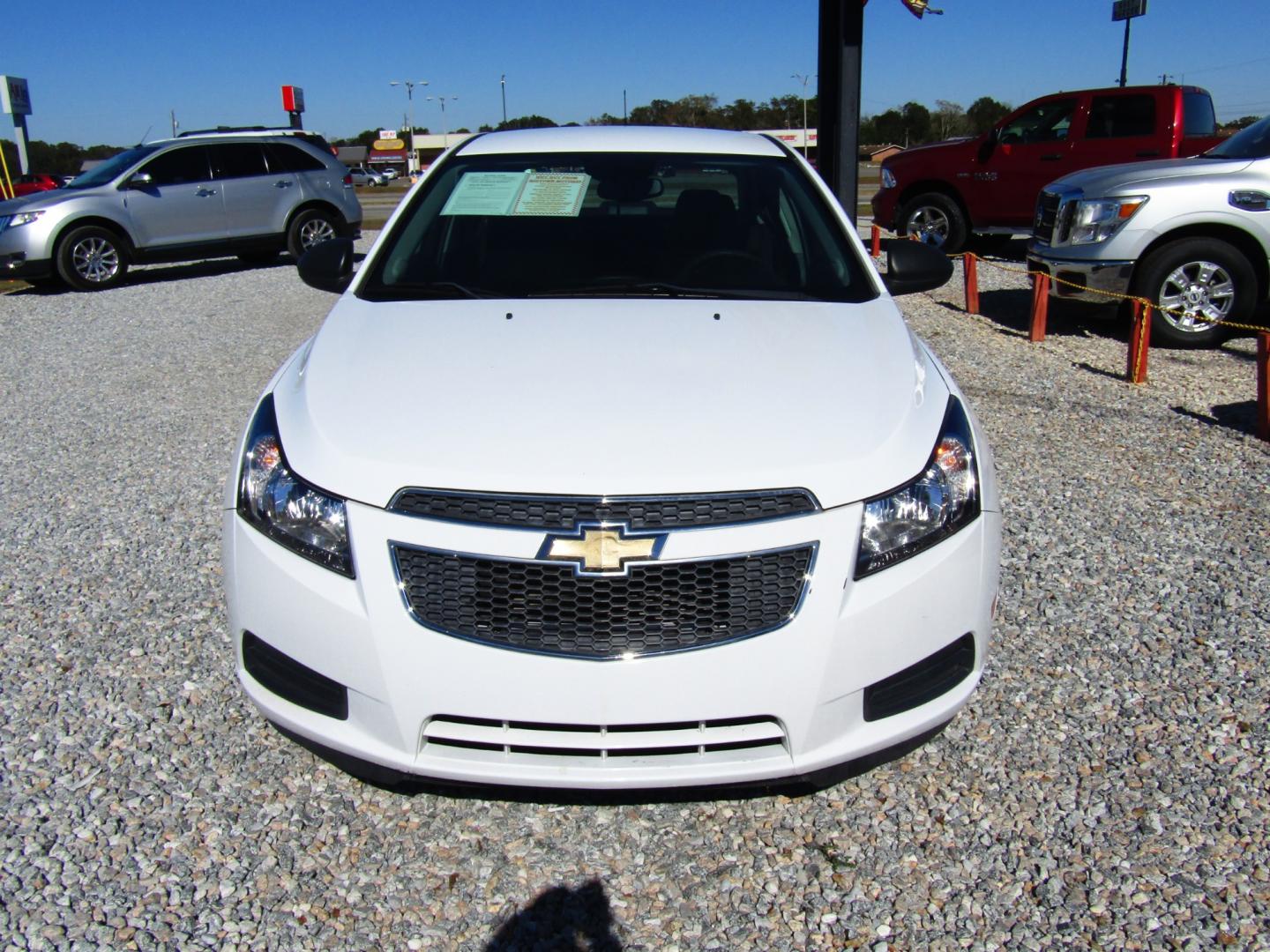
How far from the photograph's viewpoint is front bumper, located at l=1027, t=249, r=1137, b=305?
7906mm

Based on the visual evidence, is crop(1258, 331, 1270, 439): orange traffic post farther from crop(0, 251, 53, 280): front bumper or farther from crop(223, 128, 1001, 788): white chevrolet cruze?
crop(0, 251, 53, 280): front bumper

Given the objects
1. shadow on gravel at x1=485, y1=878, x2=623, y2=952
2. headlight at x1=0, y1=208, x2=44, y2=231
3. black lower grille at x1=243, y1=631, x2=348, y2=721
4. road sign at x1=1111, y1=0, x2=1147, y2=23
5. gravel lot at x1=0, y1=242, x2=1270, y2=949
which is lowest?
shadow on gravel at x1=485, y1=878, x2=623, y2=952

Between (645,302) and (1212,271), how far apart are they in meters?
6.26

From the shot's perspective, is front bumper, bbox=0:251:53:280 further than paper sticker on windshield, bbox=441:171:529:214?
Yes

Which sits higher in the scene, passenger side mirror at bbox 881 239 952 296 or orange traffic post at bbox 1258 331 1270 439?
passenger side mirror at bbox 881 239 952 296

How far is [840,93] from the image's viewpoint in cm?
1068

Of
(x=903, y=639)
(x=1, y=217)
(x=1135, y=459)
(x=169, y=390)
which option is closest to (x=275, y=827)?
(x=903, y=639)

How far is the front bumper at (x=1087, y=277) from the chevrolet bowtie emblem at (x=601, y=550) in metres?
6.83

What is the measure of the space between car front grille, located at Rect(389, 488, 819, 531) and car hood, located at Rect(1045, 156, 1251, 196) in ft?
22.6

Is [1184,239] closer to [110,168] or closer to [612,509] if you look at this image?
[612,509]

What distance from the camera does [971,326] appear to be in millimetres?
9367

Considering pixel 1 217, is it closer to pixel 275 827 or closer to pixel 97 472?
pixel 97 472

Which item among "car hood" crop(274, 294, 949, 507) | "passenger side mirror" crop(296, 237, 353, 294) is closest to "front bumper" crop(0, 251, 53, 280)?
"passenger side mirror" crop(296, 237, 353, 294)

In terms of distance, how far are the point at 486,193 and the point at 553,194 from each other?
0.24 meters
